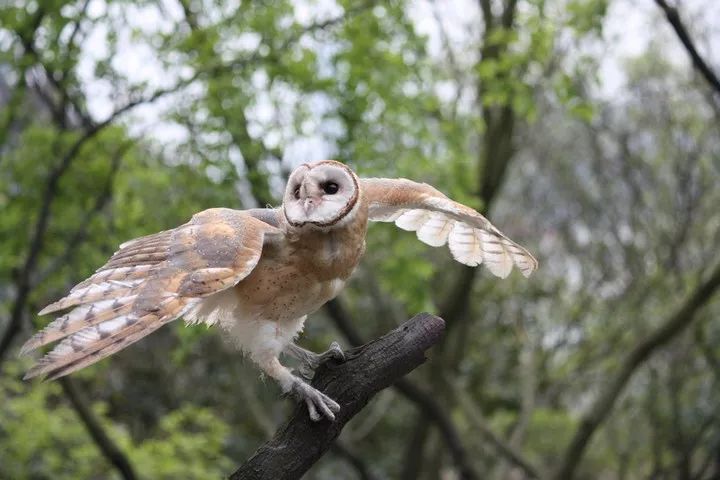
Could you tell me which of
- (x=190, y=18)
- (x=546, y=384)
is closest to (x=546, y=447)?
(x=546, y=384)

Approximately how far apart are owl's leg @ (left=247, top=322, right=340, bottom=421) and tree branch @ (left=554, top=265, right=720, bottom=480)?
4111 mm

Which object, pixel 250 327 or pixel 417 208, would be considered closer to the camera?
pixel 250 327

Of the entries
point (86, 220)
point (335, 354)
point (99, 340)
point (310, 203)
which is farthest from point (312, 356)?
point (86, 220)

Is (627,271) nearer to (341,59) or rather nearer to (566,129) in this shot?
(566,129)

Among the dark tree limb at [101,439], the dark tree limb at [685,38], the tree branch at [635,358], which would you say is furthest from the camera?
the dark tree limb at [101,439]

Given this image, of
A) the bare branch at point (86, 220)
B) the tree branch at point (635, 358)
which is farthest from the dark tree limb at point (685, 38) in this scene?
the bare branch at point (86, 220)

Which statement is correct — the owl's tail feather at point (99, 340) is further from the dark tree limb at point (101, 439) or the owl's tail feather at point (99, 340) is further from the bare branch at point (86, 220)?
the dark tree limb at point (101, 439)

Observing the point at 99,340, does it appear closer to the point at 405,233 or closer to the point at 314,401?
the point at 314,401

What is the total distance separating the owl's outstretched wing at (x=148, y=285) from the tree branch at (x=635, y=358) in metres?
4.35

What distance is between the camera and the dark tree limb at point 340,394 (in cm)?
242

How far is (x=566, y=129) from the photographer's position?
11.8 meters

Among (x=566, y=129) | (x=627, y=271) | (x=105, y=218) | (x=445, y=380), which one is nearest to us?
(x=105, y=218)

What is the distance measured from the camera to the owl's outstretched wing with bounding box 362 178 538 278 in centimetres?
256

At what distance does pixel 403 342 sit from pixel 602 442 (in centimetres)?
910
